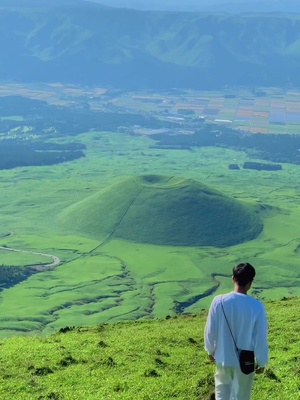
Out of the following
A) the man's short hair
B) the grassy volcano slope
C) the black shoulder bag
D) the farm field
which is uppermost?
the man's short hair

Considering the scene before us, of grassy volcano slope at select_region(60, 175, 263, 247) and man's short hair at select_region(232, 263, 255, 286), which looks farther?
grassy volcano slope at select_region(60, 175, 263, 247)

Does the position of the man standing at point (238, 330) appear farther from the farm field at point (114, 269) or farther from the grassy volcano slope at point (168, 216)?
the grassy volcano slope at point (168, 216)

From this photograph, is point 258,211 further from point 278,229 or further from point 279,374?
point 279,374

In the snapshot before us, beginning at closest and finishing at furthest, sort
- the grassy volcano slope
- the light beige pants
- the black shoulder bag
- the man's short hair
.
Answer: the man's short hair, the black shoulder bag, the light beige pants, the grassy volcano slope

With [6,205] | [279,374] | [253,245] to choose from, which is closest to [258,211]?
[253,245]

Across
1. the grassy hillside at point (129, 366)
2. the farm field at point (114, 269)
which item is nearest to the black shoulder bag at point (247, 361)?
the grassy hillside at point (129, 366)

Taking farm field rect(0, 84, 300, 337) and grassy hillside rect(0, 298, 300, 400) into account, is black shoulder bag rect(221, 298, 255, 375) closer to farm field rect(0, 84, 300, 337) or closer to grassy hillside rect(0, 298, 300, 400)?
grassy hillside rect(0, 298, 300, 400)

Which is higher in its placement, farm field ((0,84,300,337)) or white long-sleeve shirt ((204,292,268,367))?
white long-sleeve shirt ((204,292,268,367))

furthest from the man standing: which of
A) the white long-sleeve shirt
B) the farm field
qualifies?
the farm field
